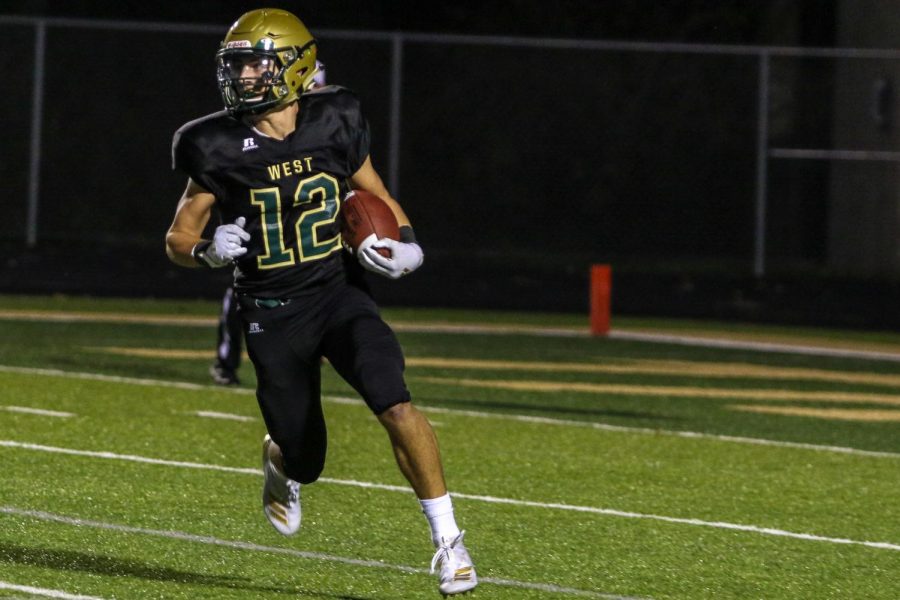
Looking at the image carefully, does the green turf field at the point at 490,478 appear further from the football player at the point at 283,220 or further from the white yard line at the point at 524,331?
the white yard line at the point at 524,331

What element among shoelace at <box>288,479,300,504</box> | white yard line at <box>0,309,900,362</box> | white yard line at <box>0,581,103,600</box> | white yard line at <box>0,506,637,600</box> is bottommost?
white yard line at <box>0,581,103,600</box>

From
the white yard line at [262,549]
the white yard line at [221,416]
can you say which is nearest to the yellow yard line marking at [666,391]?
the white yard line at [221,416]

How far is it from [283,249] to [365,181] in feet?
1.29

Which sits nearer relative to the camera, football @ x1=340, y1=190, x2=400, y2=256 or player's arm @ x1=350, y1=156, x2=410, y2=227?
football @ x1=340, y1=190, x2=400, y2=256

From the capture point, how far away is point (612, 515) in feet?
22.5

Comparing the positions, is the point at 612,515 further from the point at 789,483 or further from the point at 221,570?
the point at 221,570

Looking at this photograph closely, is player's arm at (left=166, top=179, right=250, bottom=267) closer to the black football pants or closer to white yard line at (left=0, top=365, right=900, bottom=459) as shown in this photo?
the black football pants

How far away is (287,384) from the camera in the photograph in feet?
18.5

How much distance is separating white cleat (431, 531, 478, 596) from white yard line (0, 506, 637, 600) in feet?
1.43

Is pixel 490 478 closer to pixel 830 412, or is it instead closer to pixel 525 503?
pixel 525 503

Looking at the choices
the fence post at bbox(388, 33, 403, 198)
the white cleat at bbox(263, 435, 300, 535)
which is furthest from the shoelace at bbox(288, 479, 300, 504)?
the fence post at bbox(388, 33, 403, 198)

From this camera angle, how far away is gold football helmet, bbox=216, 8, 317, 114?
5688mm

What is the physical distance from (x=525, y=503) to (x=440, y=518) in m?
1.83

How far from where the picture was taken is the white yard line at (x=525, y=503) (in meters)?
6.54
